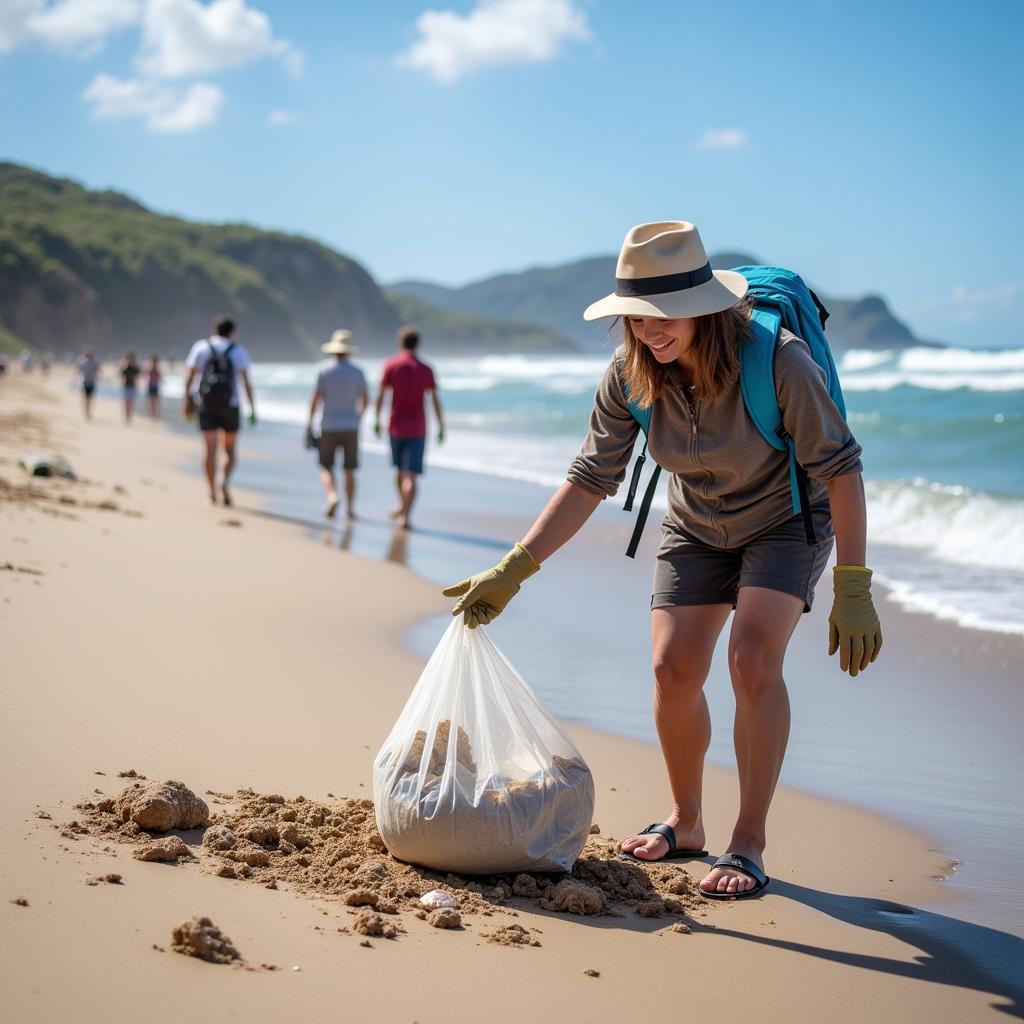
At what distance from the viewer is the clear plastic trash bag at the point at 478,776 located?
117 inches

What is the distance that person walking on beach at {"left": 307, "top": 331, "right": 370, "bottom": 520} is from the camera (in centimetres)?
1048

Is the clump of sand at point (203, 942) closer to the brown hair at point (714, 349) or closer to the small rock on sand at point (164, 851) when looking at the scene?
the small rock on sand at point (164, 851)

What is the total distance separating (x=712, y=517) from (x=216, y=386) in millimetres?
7743

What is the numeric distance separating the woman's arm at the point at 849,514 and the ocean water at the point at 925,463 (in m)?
4.03

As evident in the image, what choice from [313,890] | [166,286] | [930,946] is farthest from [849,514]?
[166,286]

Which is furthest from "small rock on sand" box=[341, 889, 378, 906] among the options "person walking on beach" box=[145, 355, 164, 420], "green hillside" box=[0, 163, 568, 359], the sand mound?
"green hillside" box=[0, 163, 568, 359]

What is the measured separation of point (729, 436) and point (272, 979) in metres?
1.63

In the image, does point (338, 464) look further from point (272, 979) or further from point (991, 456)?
point (272, 979)

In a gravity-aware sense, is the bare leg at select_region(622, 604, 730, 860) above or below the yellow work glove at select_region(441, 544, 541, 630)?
below

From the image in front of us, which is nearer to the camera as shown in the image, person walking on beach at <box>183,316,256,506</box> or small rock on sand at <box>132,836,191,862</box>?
small rock on sand at <box>132,836,191,862</box>

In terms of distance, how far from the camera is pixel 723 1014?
248cm

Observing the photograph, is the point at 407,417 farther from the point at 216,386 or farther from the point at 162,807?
the point at 162,807

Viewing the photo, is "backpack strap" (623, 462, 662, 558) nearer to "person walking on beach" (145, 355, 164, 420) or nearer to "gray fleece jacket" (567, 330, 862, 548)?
"gray fleece jacket" (567, 330, 862, 548)

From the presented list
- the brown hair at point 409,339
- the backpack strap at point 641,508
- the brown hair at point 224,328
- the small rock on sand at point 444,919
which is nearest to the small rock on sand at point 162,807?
the small rock on sand at point 444,919
